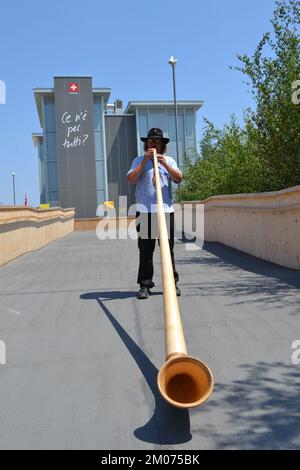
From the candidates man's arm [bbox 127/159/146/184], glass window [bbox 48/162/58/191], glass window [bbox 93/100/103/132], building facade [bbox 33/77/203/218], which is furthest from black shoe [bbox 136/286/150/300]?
glass window [bbox 48/162/58/191]

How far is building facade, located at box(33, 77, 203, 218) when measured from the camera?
112 ft

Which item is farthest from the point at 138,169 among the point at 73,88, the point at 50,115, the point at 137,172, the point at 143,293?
the point at 50,115

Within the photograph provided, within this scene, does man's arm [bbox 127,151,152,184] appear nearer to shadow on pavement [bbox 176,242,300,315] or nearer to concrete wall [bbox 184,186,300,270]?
shadow on pavement [bbox 176,242,300,315]

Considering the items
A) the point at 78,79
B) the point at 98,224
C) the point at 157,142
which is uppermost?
the point at 78,79

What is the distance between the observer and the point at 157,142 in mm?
5727

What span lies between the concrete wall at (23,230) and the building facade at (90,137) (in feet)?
53.7

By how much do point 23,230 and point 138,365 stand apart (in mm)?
8885

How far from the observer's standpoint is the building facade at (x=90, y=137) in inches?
1340

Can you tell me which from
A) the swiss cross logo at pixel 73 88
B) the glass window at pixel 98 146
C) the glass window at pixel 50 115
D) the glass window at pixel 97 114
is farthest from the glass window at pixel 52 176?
the swiss cross logo at pixel 73 88

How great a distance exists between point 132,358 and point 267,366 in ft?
2.85

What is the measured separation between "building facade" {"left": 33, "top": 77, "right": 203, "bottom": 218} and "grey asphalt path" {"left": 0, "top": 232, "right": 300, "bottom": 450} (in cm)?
2646

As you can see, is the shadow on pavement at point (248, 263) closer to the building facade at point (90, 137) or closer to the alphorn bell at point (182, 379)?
the alphorn bell at point (182, 379)

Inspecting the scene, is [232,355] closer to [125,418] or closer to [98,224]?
[125,418]
